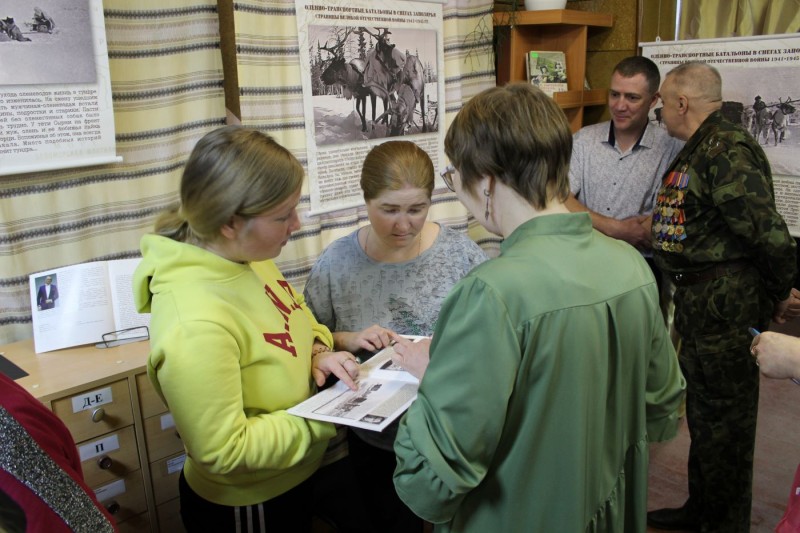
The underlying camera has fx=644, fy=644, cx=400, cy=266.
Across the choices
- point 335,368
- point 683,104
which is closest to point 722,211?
point 683,104

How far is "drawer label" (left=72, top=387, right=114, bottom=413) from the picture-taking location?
163 cm

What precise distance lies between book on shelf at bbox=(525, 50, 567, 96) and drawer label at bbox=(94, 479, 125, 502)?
8.51ft

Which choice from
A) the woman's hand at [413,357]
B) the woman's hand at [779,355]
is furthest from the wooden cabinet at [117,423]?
the woman's hand at [779,355]

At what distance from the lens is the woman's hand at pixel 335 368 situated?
1.49 metres

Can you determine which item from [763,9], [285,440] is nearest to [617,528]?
[285,440]

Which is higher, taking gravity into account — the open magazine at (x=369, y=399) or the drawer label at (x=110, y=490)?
the open magazine at (x=369, y=399)

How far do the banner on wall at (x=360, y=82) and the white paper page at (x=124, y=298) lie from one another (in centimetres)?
85

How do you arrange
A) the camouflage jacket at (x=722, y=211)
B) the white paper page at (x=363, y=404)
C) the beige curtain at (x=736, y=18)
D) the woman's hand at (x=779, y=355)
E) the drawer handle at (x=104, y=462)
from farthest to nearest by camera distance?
the beige curtain at (x=736, y=18) < the camouflage jacket at (x=722, y=211) < the drawer handle at (x=104, y=462) < the woman's hand at (x=779, y=355) < the white paper page at (x=363, y=404)

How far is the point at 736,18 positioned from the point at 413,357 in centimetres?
299

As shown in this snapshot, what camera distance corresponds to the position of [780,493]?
2.77m

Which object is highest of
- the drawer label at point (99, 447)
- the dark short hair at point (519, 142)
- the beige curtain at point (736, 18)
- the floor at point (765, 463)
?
the beige curtain at point (736, 18)

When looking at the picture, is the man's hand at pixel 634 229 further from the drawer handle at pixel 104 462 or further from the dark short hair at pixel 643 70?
the drawer handle at pixel 104 462

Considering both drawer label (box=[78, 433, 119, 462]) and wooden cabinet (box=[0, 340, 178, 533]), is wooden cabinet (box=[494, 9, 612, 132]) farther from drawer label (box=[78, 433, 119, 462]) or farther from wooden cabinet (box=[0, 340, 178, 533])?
drawer label (box=[78, 433, 119, 462])

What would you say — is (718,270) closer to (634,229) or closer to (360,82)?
(634,229)
